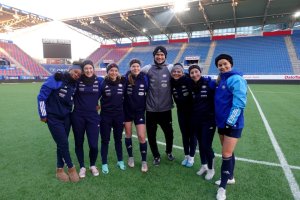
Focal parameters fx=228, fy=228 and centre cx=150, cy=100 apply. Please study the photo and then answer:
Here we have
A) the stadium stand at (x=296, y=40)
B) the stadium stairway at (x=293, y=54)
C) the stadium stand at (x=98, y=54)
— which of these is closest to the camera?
the stadium stairway at (x=293, y=54)

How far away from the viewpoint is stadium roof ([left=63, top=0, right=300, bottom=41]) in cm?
2494

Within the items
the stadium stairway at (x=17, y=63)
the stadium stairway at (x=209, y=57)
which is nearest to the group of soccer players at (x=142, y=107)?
the stadium stairway at (x=209, y=57)

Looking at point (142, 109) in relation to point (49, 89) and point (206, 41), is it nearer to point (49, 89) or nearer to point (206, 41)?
point (49, 89)

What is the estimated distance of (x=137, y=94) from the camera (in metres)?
4.12

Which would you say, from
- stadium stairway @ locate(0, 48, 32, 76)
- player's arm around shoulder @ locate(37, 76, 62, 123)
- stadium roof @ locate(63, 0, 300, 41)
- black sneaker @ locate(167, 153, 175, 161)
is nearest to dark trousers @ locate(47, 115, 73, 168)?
player's arm around shoulder @ locate(37, 76, 62, 123)

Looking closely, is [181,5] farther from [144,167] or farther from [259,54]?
[144,167]

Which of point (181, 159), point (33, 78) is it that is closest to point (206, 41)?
point (33, 78)

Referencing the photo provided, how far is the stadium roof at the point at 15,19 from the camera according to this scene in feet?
101

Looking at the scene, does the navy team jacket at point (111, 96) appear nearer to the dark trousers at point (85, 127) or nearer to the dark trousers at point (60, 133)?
the dark trousers at point (85, 127)

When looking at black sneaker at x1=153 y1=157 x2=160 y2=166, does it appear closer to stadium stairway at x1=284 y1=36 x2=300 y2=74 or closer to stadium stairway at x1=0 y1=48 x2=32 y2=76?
stadium stairway at x1=284 y1=36 x2=300 y2=74

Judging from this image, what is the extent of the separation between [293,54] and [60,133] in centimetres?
3148

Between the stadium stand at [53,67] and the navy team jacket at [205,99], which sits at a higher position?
the navy team jacket at [205,99]

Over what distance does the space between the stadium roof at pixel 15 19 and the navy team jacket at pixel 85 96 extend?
33.1 m

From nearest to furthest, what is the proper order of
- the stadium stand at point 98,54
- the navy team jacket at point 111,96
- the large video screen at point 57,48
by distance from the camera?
the navy team jacket at point 111,96, the large video screen at point 57,48, the stadium stand at point 98,54
